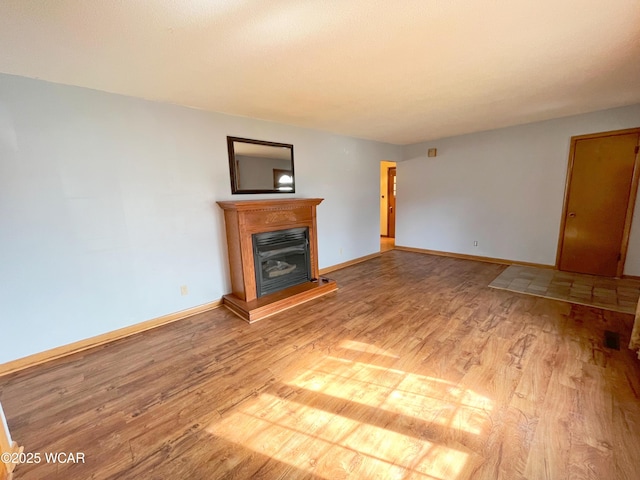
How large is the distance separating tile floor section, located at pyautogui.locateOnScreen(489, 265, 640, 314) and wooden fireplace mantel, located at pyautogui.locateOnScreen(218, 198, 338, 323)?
8.88 ft

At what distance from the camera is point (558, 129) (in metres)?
4.00

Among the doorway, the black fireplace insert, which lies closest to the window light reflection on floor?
the black fireplace insert

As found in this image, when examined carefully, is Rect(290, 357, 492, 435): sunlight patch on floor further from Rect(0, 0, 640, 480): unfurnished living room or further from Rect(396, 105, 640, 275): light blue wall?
Rect(396, 105, 640, 275): light blue wall

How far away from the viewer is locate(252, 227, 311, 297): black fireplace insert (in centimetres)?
322

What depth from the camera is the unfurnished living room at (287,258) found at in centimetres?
142

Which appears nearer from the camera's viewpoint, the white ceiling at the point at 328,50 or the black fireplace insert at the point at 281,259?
the white ceiling at the point at 328,50

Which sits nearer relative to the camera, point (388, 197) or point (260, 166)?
point (260, 166)

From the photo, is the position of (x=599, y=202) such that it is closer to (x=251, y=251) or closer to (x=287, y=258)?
(x=287, y=258)

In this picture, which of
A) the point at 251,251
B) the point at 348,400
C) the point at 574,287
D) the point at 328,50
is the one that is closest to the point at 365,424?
the point at 348,400

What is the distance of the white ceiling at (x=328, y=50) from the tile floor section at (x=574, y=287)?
2291 mm

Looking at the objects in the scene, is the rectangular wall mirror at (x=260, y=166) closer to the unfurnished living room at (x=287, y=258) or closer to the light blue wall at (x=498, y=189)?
the unfurnished living room at (x=287, y=258)

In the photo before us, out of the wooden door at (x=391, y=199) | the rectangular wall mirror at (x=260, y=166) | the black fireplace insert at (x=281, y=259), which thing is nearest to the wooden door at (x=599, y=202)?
the wooden door at (x=391, y=199)

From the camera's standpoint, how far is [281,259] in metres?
3.51

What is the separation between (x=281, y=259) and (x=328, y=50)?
236cm
